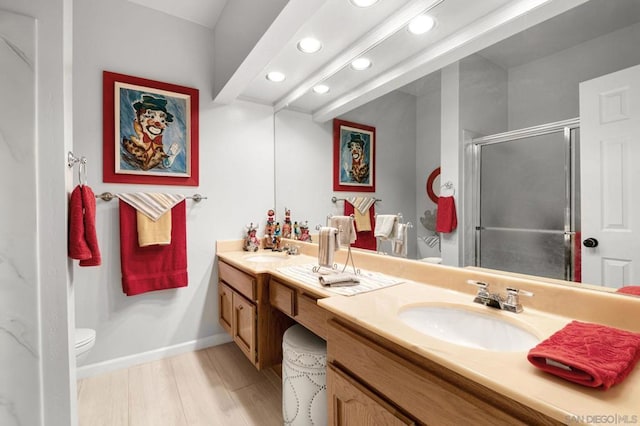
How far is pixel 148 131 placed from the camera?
2236 millimetres

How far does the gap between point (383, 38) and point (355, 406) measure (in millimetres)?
1828

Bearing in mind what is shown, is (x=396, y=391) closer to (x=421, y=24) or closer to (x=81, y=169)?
(x=421, y=24)

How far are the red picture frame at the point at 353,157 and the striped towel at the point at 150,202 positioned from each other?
1.30 meters

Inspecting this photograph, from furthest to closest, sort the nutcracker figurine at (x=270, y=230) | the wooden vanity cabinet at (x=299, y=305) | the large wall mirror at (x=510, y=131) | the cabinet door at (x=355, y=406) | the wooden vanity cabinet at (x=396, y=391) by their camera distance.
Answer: the nutcracker figurine at (x=270, y=230) → the wooden vanity cabinet at (x=299, y=305) → the large wall mirror at (x=510, y=131) → the cabinet door at (x=355, y=406) → the wooden vanity cabinet at (x=396, y=391)

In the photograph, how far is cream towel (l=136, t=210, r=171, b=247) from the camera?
2.14m

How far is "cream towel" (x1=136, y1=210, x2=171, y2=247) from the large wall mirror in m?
1.60

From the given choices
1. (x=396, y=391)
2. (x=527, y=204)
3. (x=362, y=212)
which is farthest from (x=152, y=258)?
(x=527, y=204)

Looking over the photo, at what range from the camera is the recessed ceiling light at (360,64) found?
6.13 feet

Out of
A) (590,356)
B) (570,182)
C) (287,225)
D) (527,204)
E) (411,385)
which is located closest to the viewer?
(590,356)

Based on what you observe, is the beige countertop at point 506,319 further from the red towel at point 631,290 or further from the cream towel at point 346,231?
the cream towel at point 346,231

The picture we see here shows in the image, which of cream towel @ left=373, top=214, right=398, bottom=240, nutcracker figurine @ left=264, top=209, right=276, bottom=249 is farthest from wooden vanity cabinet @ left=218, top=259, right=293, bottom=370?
cream towel @ left=373, top=214, right=398, bottom=240

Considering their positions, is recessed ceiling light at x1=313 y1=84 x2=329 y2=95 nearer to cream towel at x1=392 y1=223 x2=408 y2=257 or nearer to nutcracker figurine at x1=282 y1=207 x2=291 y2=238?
nutcracker figurine at x1=282 y1=207 x2=291 y2=238

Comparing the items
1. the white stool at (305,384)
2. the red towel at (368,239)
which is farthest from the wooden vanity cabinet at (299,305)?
the red towel at (368,239)

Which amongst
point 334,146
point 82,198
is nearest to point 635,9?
point 334,146
